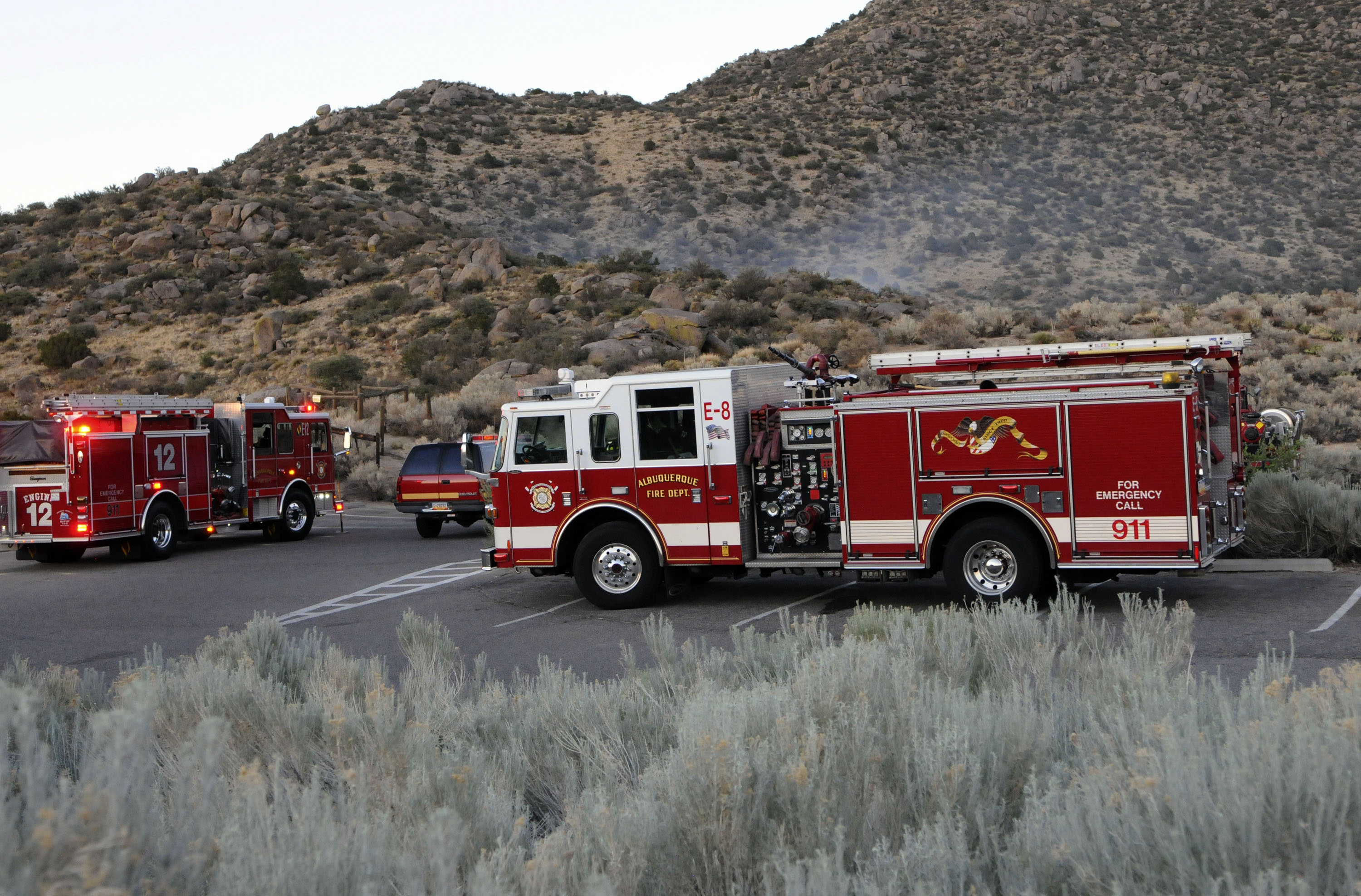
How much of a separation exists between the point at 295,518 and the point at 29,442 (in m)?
5.63

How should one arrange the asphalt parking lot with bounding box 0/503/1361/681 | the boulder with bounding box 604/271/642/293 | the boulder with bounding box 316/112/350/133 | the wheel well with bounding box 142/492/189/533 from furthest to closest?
the boulder with bounding box 316/112/350/133 → the boulder with bounding box 604/271/642/293 → the wheel well with bounding box 142/492/189/533 → the asphalt parking lot with bounding box 0/503/1361/681

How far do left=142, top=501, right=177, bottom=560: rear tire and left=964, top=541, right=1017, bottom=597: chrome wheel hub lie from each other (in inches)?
561

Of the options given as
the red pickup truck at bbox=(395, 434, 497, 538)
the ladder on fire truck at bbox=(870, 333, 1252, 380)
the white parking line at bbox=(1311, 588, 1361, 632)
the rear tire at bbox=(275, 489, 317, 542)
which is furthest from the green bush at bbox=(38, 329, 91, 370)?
the white parking line at bbox=(1311, 588, 1361, 632)

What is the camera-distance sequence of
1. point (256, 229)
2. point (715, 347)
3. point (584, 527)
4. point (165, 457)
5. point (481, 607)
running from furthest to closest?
point (256, 229) < point (715, 347) < point (165, 457) < point (481, 607) < point (584, 527)

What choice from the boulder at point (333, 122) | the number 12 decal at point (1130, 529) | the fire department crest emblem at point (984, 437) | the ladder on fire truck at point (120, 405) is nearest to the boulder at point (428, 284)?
the boulder at point (333, 122)

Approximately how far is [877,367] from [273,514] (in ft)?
45.9

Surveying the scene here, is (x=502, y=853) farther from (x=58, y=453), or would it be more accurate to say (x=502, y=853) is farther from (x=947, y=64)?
(x=947, y=64)

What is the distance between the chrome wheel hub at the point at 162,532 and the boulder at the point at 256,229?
46881mm

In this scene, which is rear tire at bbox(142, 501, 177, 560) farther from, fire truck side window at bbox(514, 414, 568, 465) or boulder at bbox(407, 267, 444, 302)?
boulder at bbox(407, 267, 444, 302)

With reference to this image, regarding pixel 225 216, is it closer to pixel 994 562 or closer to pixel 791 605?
pixel 791 605

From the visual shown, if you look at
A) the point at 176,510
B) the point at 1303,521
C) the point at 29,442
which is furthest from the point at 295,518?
the point at 1303,521

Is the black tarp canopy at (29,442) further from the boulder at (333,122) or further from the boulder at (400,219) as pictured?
the boulder at (333,122)

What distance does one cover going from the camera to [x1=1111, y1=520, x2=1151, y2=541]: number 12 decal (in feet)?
36.3

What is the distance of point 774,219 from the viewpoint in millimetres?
68875
